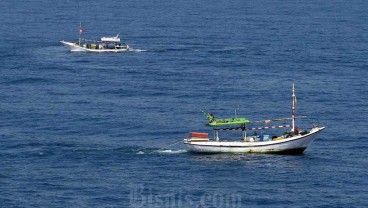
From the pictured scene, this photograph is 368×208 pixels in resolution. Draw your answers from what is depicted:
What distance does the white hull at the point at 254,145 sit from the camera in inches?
6713

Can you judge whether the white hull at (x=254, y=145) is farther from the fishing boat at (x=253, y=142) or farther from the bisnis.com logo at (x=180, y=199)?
the bisnis.com logo at (x=180, y=199)

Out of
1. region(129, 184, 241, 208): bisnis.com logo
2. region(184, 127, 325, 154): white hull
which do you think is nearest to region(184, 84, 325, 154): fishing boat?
region(184, 127, 325, 154): white hull

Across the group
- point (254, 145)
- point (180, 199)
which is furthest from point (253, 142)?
point (180, 199)

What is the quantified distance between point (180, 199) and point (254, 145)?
26165mm

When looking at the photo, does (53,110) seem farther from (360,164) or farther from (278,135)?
(360,164)

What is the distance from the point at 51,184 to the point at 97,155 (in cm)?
1640

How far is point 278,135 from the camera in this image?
18288 cm

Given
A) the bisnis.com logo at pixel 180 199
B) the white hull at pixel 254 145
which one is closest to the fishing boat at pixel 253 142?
the white hull at pixel 254 145

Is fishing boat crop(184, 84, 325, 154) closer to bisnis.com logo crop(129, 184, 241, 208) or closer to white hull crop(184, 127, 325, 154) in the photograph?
white hull crop(184, 127, 325, 154)

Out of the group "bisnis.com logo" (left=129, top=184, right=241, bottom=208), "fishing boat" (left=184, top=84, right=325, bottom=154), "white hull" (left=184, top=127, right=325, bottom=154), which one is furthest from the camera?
"fishing boat" (left=184, top=84, right=325, bottom=154)

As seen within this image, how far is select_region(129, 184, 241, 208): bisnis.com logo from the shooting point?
478 feet

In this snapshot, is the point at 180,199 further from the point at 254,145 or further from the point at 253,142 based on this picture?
the point at 253,142

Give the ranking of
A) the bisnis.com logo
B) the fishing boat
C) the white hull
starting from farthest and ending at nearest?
the fishing boat < the white hull < the bisnis.com logo

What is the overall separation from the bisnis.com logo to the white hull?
807 inches
